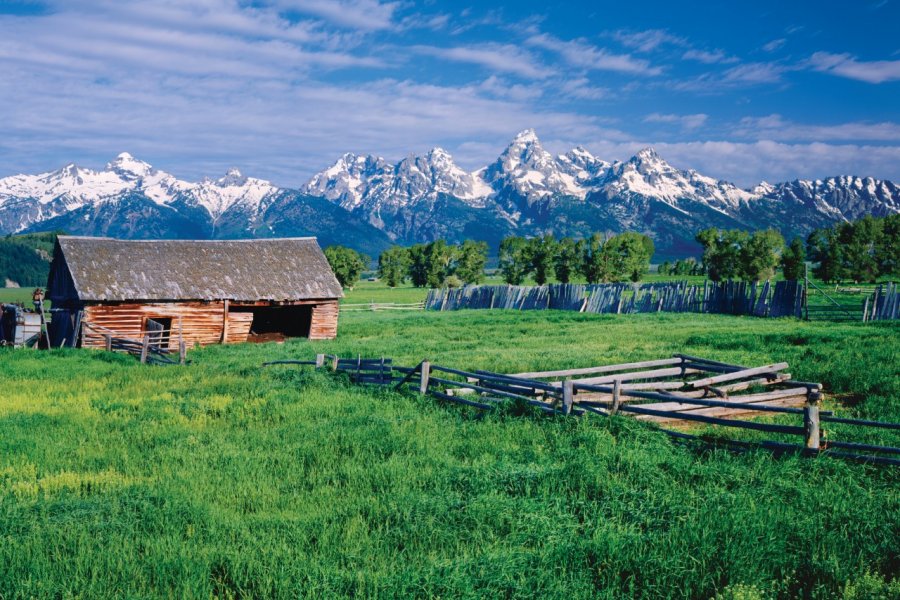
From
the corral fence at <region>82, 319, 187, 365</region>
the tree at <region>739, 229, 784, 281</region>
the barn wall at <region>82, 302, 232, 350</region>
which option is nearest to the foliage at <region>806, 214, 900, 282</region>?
the tree at <region>739, 229, 784, 281</region>

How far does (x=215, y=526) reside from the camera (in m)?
6.92

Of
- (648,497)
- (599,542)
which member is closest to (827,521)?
(648,497)

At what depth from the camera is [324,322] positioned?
117 feet

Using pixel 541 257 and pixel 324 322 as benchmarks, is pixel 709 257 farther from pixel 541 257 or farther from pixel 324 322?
pixel 324 322

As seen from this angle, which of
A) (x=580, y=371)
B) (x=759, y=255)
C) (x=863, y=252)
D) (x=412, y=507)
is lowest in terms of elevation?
(x=412, y=507)

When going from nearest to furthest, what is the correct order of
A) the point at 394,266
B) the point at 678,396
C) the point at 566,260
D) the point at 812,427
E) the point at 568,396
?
the point at 812,427 → the point at 568,396 → the point at 678,396 → the point at 566,260 → the point at 394,266

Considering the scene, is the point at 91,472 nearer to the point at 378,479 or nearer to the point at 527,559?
the point at 378,479

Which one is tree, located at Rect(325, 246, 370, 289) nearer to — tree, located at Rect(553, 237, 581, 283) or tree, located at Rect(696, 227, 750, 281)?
tree, located at Rect(553, 237, 581, 283)

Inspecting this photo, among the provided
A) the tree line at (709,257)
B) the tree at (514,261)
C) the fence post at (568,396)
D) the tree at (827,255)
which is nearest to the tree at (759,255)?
the tree line at (709,257)

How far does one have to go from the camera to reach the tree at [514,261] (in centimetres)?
8881

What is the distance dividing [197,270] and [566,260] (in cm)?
6111

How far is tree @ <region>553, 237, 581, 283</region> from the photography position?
278 ft

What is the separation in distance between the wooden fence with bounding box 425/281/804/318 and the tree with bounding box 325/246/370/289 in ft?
154

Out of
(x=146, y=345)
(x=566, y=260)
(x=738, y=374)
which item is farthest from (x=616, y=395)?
(x=566, y=260)
